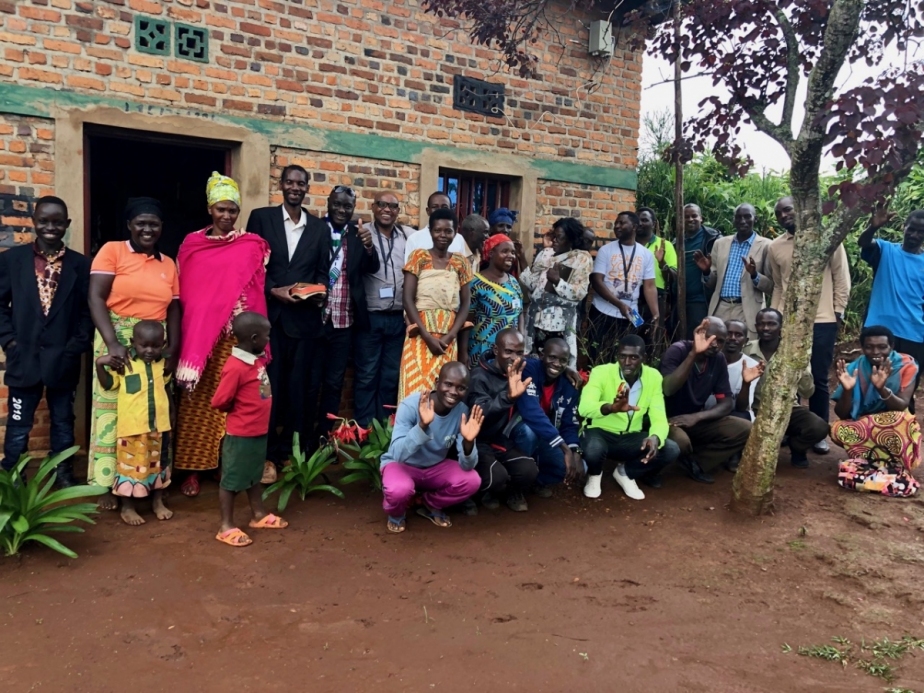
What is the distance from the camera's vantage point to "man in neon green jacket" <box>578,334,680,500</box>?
5023 millimetres

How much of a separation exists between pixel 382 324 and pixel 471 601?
7.80 ft

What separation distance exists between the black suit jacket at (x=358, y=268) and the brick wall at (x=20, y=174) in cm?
181

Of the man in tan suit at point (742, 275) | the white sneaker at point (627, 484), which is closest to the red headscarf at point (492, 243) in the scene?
the white sneaker at point (627, 484)

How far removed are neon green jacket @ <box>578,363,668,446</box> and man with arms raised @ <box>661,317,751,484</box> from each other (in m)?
0.35

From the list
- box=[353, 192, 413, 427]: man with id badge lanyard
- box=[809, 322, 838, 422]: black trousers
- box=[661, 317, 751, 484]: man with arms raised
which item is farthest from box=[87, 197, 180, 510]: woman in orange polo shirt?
box=[809, 322, 838, 422]: black trousers

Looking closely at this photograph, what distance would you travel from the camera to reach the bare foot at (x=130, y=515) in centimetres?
425

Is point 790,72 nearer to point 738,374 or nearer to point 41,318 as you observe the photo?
point 738,374

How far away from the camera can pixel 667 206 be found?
30.5 feet

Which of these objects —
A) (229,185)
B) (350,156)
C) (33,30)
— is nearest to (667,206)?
(350,156)

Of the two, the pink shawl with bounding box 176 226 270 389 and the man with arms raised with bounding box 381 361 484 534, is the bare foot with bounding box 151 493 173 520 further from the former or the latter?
the man with arms raised with bounding box 381 361 484 534

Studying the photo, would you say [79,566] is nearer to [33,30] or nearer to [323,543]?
[323,543]

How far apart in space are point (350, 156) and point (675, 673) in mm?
4387

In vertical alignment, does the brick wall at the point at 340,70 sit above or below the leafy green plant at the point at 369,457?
above

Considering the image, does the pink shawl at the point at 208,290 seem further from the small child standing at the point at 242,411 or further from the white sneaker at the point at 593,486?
the white sneaker at the point at 593,486
